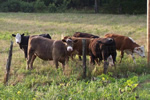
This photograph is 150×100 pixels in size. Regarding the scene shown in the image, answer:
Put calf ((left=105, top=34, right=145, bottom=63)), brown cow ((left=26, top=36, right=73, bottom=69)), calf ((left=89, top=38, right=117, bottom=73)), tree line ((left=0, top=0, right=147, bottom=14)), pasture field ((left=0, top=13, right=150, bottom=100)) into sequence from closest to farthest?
pasture field ((left=0, top=13, right=150, bottom=100)) < brown cow ((left=26, top=36, right=73, bottom=69)) < calf ((left=89, top=38, right=117, bottom=73)) < calf ((left=105, top=34, right=145, bottom=63)) < tree line ((left=0, top=0, right=147, bottom=14))

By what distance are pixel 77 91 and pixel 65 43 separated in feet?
9.58

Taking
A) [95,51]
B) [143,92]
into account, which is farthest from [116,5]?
[143,92]

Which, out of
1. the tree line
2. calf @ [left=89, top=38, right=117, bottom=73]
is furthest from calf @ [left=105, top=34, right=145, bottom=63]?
the tree line

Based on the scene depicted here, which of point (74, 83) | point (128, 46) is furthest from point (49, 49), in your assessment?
point (128, 46)

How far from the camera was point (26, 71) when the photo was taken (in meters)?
8.62

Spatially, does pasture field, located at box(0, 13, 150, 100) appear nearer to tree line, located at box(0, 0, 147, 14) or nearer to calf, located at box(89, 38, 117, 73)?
calf, located at box(89, 38, 117, 73)

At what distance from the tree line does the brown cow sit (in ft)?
127

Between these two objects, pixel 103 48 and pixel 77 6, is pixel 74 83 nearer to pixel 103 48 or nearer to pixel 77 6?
pixel 103 48

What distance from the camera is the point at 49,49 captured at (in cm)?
880

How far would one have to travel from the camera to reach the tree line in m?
45.1

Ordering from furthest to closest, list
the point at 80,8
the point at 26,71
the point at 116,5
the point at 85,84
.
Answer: the point at 80,8 → the point at 116,5 → the point at 26,71 → the point at 85,84

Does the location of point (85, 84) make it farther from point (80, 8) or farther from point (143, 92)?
point (80, 8)

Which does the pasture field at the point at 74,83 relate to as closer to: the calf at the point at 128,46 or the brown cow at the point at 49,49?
the brown cow at the point at 49,49

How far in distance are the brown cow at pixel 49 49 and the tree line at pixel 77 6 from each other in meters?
38.6
